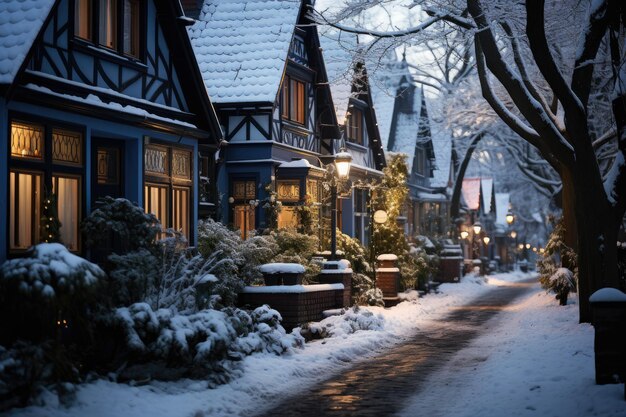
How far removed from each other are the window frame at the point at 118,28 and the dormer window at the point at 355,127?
55.3 feet

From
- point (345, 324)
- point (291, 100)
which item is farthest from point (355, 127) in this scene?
point (345, 324)

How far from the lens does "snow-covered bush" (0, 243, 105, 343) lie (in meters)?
9.68

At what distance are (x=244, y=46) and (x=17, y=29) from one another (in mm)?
13809

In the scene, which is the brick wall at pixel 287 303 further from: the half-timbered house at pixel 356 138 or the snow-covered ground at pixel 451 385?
the half-timbered house at pixel 356 138

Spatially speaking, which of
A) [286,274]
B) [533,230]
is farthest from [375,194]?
[533,230]

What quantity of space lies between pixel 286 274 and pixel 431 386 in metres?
6.02

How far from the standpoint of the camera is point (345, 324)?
18.7m

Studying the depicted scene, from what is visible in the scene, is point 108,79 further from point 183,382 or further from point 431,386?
point 431,386

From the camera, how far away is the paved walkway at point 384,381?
36.7 feet

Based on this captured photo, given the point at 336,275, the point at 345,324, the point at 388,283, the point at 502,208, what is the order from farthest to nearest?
the point at 502,208
the point at 388,283
the point at 336,275
the point at 345,324

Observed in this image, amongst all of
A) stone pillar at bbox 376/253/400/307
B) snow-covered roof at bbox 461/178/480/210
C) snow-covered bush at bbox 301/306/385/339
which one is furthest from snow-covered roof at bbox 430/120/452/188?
snow-covered bush at bbox 301/306/385/339

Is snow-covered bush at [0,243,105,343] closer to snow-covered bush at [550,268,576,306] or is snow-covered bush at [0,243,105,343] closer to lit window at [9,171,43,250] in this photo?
lit window at [9,171,43,250]

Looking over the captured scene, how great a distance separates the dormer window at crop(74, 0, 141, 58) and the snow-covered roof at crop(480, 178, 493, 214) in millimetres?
59677

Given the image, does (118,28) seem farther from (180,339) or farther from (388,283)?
(388,283)
